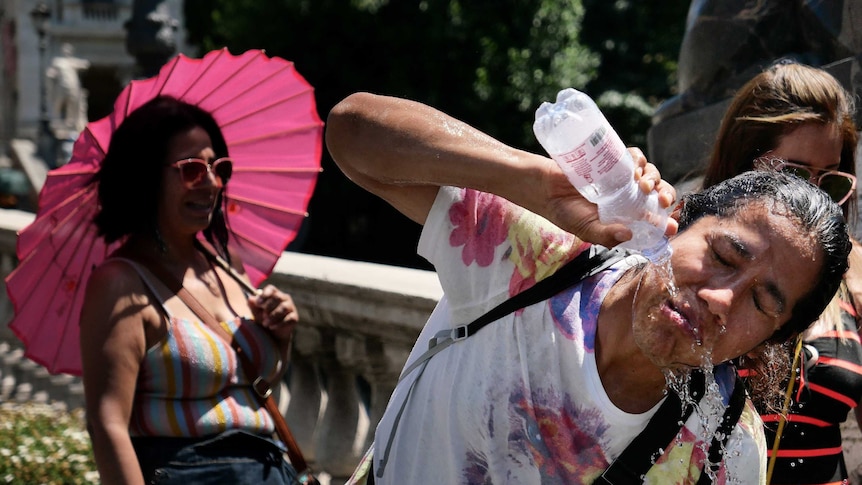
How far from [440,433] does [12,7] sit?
4173 cm

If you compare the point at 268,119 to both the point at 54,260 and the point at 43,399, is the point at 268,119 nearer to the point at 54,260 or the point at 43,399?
the point at 54,260

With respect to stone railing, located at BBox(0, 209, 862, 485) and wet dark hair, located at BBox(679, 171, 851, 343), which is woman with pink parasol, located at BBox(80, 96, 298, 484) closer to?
stone railing, located at BBox(0, 209, 862, 485)

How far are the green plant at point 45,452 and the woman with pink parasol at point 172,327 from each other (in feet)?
6.40

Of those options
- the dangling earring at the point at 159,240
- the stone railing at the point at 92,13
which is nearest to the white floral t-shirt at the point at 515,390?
the dangling earring at the point at 159,240

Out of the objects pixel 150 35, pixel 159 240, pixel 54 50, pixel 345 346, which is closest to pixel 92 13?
pixel 54 50

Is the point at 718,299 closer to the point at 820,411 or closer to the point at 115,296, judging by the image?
the point at 820,411

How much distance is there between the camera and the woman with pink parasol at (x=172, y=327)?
10.3 feet

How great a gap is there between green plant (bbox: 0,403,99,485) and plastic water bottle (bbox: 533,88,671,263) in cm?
370

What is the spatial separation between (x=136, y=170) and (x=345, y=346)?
1290 mm

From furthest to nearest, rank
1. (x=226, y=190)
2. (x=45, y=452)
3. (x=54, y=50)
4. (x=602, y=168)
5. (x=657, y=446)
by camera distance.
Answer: (x=54, y=50)
(x=45, y=452)
(x=226, y=190)
(x=657, y=446)
(x=602, y=168)

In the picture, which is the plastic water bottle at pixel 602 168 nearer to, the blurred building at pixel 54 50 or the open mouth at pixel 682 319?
the open mouth at pixel 682 319

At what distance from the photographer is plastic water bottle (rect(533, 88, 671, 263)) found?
6.77ft

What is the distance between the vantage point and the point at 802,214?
2252 mm

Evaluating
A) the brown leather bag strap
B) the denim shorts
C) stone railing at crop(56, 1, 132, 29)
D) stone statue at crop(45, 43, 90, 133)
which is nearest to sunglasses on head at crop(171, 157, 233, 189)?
A: the brown leather bag strap
